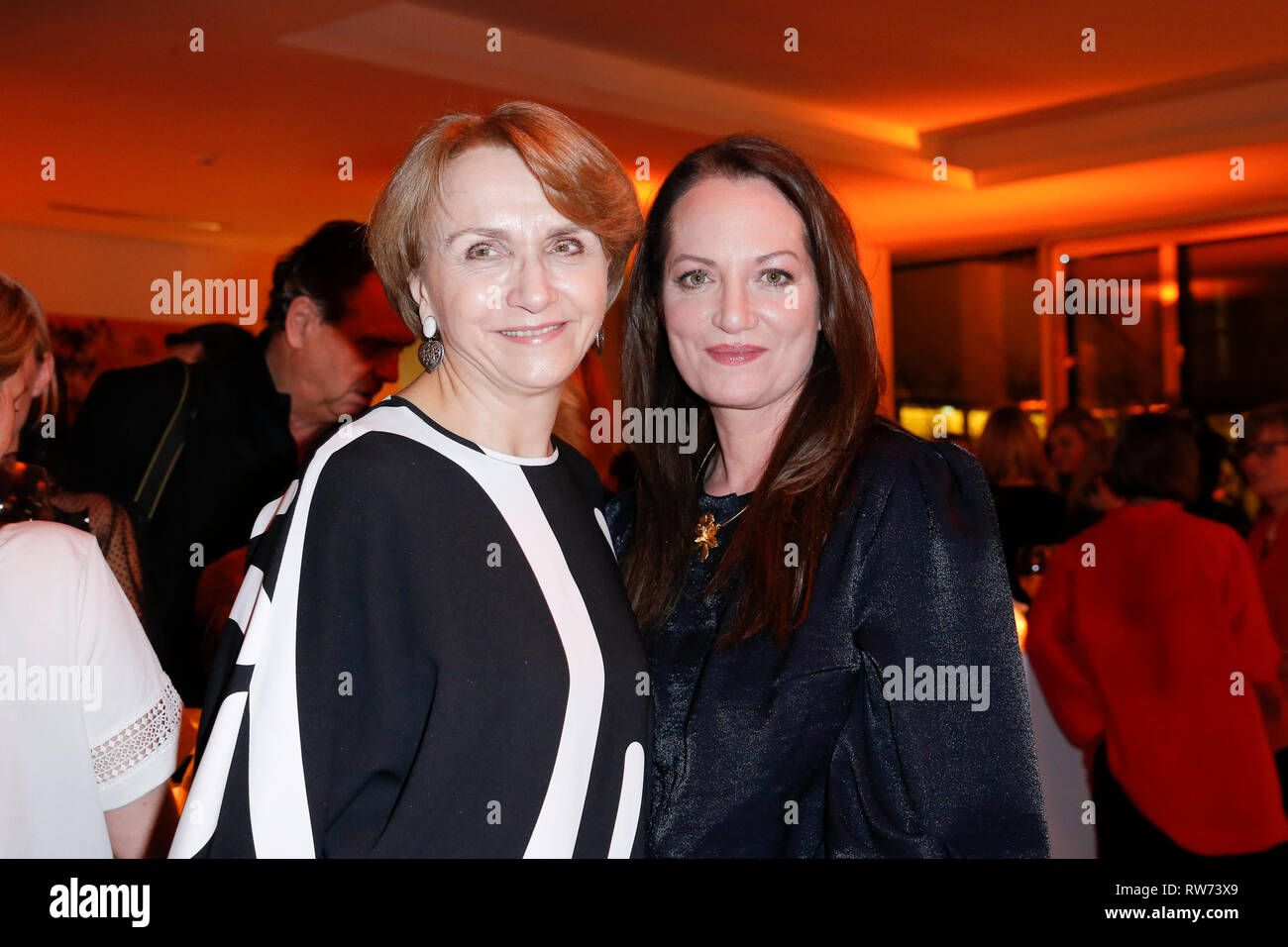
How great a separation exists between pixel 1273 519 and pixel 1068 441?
2218 millimetres

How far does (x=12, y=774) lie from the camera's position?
1.46 m

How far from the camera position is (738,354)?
5.66ft

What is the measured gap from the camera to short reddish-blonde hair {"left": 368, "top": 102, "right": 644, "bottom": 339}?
1443mm

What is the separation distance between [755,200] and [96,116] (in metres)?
5.62

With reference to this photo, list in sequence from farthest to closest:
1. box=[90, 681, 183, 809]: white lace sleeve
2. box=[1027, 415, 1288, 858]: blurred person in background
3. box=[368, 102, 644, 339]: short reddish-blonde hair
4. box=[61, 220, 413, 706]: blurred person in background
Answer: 1. box=[1027, 415, 1288, 858]: blurred person in background
2. box=[61, 220, 413, 706]: blurred person in background
3. box=[90, 681, 183, 809]: white lace sleeve
4. box=[368, 102, 644, 339]: short reddish-blonde hair

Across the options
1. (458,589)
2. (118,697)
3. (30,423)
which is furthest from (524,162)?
(30,423)

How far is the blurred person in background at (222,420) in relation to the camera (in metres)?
2.78

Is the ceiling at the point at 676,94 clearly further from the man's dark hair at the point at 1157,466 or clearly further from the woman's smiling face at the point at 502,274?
the woman's smiling face at the point at 502,274

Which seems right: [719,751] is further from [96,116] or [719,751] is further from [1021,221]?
[1021,221]

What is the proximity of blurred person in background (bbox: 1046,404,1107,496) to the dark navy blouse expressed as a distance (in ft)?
16.2

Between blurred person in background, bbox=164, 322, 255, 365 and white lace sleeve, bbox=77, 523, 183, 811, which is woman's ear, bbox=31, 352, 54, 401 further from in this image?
blurred person in background, bbox=164, 322, 255, 365

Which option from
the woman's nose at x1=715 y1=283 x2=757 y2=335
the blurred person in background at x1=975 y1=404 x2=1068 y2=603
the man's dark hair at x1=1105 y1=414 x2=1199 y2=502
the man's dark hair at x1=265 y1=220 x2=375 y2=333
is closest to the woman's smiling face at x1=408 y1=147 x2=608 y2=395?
the woman's nose at x1=715 y1=283 x2=757 y2=335

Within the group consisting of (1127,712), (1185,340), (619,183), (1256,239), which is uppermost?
(1256,239)
